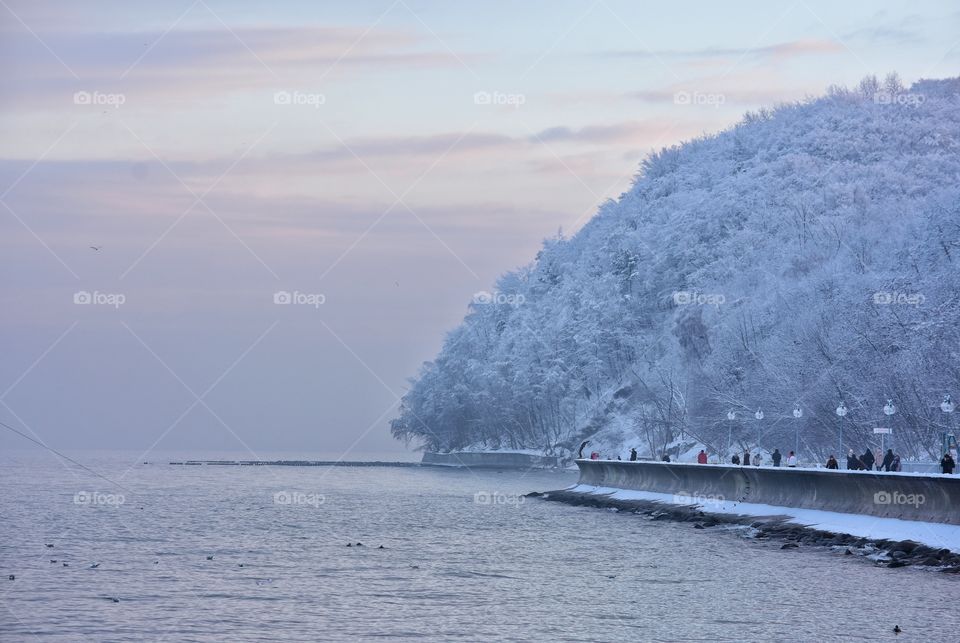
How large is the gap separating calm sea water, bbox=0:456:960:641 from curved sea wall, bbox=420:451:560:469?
100849mm

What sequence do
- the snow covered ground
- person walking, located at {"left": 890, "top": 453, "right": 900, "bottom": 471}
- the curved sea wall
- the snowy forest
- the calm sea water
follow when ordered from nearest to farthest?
the calm sea water, the snow covered ground, person walking, located at {"left": 890, "top": 453, "right": 900, "bottom": 471}, the snowy forest, the curved sea wall

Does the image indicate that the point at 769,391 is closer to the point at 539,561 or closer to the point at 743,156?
the point at 539,561

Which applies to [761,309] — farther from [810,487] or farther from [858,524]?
[858,524]

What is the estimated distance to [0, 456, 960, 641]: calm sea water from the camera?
86.8 ft

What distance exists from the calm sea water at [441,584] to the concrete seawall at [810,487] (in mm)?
2959

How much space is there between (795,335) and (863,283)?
5.59m

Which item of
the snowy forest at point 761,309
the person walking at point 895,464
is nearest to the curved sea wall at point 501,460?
the snowy forest at point 761,309

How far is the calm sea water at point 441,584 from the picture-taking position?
2645cm

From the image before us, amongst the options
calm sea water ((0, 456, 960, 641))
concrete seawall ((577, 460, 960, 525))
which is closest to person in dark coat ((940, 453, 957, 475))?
concrete seawall ((577, 460, 960, 525))

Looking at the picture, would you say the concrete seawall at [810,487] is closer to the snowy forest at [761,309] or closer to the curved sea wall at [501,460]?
the snowy forest at [761,309]

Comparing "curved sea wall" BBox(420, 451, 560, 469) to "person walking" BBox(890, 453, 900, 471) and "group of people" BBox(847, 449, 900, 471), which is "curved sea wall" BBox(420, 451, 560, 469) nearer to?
"group of people" BBox(847, 449, 900, 471)

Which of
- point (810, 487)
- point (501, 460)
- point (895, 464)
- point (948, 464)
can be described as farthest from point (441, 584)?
point (501, 460)

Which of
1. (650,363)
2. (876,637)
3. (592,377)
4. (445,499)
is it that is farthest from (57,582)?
(592,377)

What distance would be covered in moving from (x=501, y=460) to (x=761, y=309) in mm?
80542
